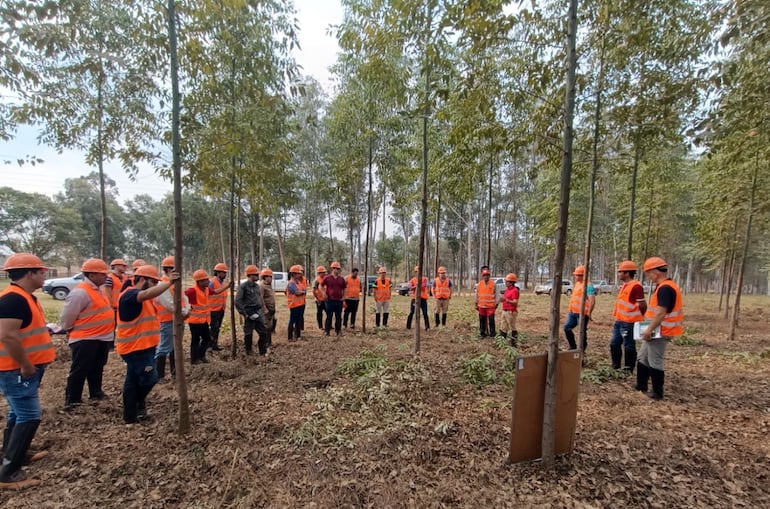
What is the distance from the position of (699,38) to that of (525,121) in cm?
200

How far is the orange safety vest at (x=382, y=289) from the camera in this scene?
11.1 m

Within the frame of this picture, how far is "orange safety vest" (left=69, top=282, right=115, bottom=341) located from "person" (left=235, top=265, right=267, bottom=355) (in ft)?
8.50

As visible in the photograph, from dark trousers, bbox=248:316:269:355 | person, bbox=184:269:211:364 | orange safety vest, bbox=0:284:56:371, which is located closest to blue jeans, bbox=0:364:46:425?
orange safety vest, bbox=0:284:56:371

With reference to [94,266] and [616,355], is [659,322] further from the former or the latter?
[94,266]

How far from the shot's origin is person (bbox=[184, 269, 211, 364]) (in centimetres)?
654

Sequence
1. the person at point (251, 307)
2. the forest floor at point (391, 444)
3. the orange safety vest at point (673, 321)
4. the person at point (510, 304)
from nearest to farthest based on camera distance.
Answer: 1. the forest floor at point (391, 444)
2. the orange safety vest at point (673, 321)
3. the person at point (251, 307)
4. the person at point (510, 304)

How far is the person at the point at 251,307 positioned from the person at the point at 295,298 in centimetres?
161

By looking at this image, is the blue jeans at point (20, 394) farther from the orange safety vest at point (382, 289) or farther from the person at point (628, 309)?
the orange safety vest at point (382, 289)

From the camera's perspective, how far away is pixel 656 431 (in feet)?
13.4

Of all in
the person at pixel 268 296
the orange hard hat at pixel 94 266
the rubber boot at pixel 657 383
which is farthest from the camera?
the person at pixel 268 296

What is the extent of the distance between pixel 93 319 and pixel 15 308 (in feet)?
5.55

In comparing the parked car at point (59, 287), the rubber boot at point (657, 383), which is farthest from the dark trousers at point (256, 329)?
the parked car at point (59, 287)

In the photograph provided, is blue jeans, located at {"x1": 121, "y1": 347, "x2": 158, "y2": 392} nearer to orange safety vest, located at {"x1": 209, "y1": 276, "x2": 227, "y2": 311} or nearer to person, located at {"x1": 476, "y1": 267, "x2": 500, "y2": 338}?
orange safety vest, located at {"x1": 209, "y1": 276, "x2": 227, "y2": 311}

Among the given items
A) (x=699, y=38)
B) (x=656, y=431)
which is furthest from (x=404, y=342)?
(x=699, y=38)
